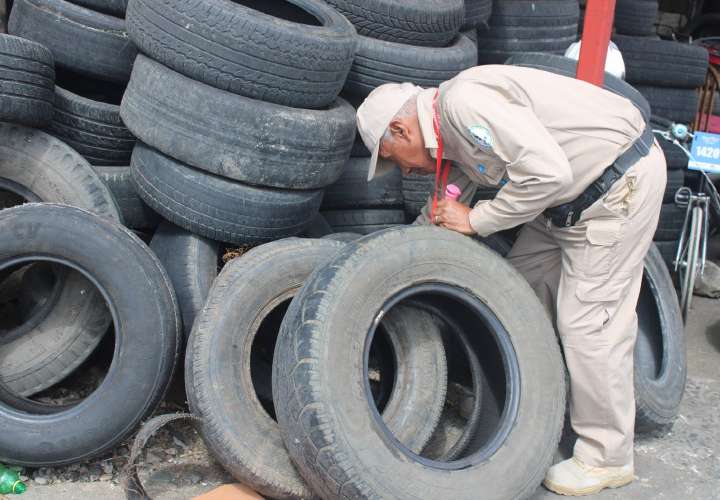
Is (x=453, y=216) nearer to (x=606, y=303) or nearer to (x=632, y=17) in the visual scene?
(x=606, y=303)

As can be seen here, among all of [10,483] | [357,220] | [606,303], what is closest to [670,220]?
[357,220]

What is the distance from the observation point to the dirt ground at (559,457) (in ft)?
11.2

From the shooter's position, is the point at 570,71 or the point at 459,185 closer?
the point at 459,185

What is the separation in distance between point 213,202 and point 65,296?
2.45 feet

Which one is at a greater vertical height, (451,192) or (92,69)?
(92,69)

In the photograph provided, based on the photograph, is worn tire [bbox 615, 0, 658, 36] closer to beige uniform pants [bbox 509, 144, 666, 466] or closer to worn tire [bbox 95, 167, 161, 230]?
beige uniform pants [bbox 509, 144, 666, 466]

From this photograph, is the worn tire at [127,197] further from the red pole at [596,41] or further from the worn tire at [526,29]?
the worn tire at [526,29]

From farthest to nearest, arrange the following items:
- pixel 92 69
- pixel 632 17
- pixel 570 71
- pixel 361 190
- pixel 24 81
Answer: pixel 632 17
pixel 361 190
pixel 92 69
pixel 570 71
pixel 24 81

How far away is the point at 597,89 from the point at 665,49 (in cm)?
310

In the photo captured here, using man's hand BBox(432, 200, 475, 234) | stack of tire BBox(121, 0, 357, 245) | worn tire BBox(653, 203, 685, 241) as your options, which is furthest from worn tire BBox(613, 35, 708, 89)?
man's hand BBox(432, 200, 475, 234)

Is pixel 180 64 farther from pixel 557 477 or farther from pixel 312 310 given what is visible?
pixel 557 477

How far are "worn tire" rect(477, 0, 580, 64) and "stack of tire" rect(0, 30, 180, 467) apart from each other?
2.83 metres

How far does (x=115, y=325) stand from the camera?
342 cm

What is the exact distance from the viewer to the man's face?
331cm
